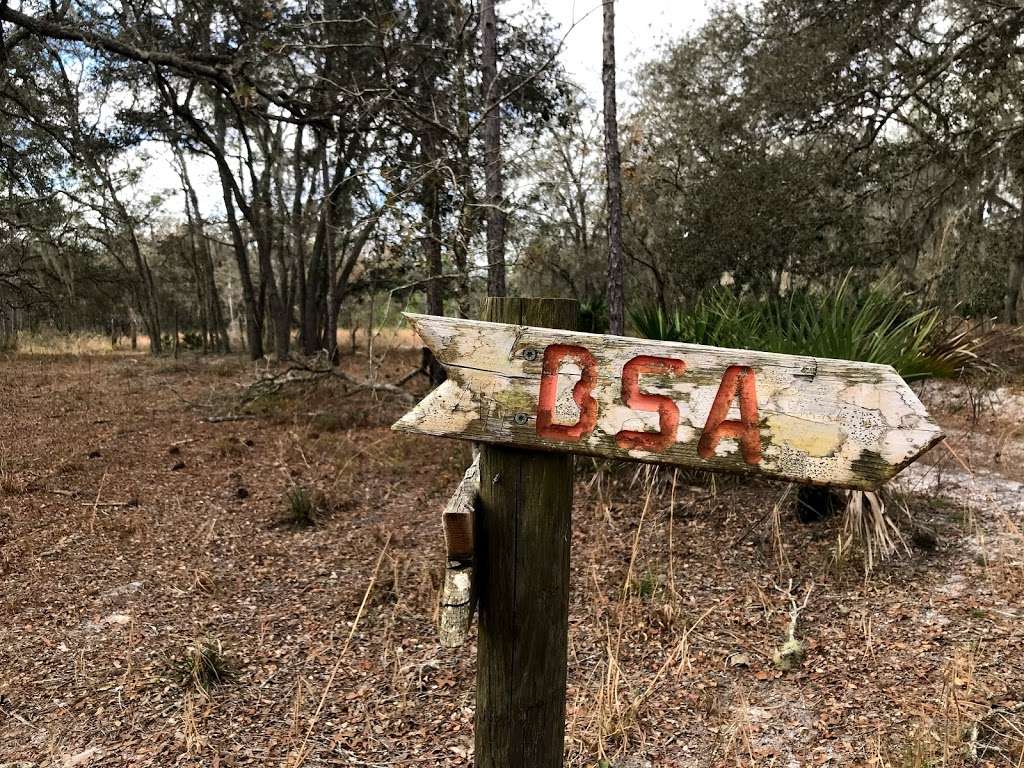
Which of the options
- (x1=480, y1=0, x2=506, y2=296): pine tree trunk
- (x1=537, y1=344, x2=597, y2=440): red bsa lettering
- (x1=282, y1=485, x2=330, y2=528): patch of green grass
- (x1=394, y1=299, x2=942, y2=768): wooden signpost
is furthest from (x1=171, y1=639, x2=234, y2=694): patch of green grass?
(x1=480, y1=0, x2=506, y2=296): pine tree trunk

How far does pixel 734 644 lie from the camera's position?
3059 mm

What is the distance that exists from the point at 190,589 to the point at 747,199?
11212mm

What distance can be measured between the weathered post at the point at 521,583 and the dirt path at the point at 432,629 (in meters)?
1.20

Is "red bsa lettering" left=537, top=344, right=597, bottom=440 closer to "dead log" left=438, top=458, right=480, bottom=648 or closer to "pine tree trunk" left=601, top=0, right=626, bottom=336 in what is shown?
"dead log" left=438, top=458, right=480, bottom=648

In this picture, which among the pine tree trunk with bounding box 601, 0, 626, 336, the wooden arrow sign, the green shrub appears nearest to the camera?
the wooden arrow sign

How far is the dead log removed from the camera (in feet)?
3.75

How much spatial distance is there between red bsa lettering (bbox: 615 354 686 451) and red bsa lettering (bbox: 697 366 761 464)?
68 mm

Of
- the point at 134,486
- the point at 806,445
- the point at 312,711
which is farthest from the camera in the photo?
the point at 134,486

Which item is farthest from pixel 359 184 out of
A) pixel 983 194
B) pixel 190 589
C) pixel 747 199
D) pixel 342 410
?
pixel 983 194

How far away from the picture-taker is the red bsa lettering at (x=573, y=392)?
122 cm

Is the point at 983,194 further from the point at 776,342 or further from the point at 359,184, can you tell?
the point at 359,184

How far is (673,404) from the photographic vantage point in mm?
1199

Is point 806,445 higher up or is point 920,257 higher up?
point 920,257

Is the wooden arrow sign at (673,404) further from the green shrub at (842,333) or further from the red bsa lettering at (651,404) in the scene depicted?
the green shrub at (842,333)
